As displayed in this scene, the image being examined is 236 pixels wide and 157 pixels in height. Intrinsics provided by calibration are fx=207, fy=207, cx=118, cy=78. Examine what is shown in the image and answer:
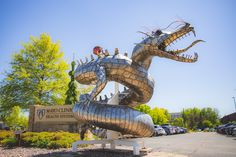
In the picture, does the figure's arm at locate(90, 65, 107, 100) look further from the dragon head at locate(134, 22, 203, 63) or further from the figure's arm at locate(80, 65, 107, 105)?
the dragon head at locate(134, 22, 203, 63)

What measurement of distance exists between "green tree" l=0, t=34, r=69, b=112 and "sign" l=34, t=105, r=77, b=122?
5191 mm

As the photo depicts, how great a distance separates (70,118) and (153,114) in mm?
51300

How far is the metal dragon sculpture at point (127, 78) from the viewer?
7.52m

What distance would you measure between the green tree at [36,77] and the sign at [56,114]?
5191 mm

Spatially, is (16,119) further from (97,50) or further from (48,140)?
(97,50)

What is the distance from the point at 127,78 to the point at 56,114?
9929 mm

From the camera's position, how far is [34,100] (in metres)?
21.6

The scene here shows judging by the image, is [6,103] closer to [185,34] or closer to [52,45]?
[52,45]

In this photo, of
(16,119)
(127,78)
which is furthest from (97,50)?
(16,119)

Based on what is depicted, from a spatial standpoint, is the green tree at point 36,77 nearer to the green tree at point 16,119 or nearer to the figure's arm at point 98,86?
the green tree at point 16,119

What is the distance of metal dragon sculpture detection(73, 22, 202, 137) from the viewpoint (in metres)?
7.52

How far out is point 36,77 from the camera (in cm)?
2266

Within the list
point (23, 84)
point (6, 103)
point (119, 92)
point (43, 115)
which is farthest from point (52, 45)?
point (119, 92)

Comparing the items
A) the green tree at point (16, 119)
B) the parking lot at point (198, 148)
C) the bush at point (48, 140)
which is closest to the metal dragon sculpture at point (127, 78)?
the parking lot at point (198, 148)
